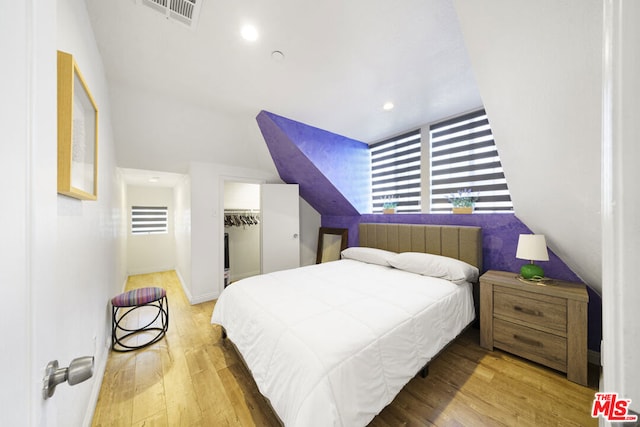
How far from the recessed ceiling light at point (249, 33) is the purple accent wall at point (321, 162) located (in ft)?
3.68

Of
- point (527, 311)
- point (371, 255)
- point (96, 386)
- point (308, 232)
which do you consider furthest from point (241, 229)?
point (527, 311)

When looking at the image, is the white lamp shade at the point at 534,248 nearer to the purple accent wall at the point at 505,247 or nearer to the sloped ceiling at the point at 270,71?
the purple accent wall at the point at 505,247

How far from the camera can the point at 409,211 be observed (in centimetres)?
346

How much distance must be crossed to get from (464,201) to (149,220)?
20.0 ft

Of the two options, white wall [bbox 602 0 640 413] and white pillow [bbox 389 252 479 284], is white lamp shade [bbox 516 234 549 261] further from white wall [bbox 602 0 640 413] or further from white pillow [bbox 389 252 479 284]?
white wall [bbox 602 0 640 413]

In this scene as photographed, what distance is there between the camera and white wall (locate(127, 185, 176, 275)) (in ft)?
15.6

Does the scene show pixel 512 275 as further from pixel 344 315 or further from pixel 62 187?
pixel 62 187

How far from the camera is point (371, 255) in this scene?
303 centimetres

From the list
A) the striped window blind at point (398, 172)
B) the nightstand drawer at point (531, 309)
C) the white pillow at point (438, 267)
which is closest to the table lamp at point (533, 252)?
the nightstand drawer at point (531, 309)

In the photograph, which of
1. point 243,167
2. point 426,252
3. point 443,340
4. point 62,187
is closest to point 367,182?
point 426,252

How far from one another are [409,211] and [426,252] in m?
0.80

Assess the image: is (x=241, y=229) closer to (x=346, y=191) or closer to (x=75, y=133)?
(x=346, y=191)

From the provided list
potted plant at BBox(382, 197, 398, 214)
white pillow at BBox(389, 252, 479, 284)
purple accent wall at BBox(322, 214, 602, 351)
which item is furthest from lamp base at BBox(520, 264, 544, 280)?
potted plant at BBox(382, 197, 398, 214)

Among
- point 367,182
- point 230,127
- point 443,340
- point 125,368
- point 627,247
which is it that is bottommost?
point 125,368
